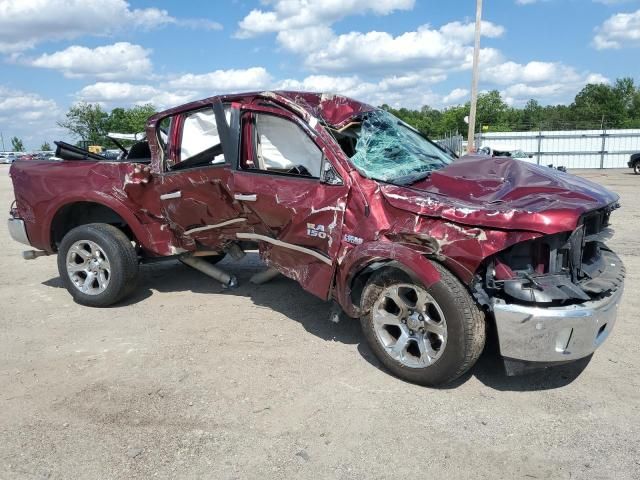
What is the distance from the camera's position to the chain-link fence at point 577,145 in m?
34.0

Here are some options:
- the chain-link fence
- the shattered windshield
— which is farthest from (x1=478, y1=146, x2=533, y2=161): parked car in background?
the chain-link fence

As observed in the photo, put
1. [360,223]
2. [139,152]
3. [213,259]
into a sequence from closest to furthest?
[360,223]
[139,152]
[213,259]

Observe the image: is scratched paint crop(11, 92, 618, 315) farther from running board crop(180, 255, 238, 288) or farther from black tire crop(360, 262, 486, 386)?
running board crop(180, 255, 238, 288)

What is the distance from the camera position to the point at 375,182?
151 inches

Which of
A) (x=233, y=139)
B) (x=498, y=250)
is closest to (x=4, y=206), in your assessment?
(x=233, y=139)

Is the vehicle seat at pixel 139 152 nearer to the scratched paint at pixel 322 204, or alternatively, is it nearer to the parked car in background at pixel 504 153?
the scratched paint at pixel 322 204

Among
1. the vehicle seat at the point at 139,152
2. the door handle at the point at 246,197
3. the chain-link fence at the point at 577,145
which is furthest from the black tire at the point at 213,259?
the chain-link fence at the point at 577,145

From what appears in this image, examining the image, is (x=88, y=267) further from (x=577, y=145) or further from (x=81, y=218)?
(x=577, y=145)

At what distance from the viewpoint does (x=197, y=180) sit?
4.90 m

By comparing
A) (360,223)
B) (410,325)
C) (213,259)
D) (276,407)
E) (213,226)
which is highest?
(360,223)

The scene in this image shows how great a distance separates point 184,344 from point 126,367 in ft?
1.77

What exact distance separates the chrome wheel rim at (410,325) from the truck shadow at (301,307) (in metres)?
0.28

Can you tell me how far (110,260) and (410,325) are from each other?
10.4 feet

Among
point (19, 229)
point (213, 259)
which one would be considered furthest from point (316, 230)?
point (19, 229)
